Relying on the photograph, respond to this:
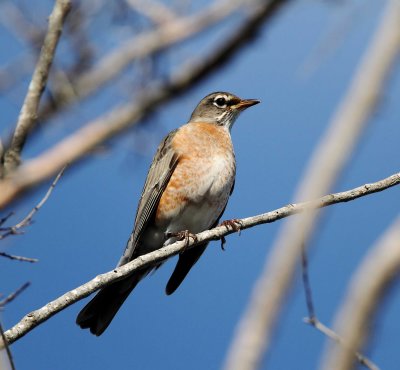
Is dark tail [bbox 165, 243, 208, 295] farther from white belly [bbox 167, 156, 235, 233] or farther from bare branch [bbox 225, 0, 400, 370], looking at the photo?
bare branch [bbox 225, 0, 400, 370]

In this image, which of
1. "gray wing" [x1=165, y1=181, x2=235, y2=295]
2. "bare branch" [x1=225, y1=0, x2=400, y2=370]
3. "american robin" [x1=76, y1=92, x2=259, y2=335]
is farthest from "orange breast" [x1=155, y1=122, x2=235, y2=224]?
"bare branch" [x1=225, y1=0, x2=400, y2=370]

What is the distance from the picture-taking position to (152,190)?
22.5 feet

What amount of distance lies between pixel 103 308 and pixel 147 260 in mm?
1362

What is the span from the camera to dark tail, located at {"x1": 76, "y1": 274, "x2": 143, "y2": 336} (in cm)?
597

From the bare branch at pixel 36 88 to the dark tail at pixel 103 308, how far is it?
1.94m

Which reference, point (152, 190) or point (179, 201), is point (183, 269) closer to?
point (179, 201)

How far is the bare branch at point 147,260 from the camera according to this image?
410 cm

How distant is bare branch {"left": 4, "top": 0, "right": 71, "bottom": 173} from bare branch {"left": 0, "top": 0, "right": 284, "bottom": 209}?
7.8 inches

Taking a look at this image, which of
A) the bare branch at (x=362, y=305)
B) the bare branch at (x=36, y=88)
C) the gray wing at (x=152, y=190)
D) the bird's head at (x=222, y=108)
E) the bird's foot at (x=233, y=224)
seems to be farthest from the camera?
the bird's head at (x=222, y=108)

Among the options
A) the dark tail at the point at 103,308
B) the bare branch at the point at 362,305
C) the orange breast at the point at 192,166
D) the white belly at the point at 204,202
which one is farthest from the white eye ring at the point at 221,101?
the bare branch at the point at 362,305

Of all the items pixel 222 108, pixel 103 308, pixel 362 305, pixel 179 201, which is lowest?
pixel 362 305

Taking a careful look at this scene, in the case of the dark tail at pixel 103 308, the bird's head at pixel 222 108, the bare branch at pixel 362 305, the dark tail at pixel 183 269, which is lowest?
the bare branch at pixel 362 305

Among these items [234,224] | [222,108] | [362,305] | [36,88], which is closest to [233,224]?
[234,224]

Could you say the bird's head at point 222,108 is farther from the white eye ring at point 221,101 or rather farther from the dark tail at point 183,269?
the dark tail at point 183,269
